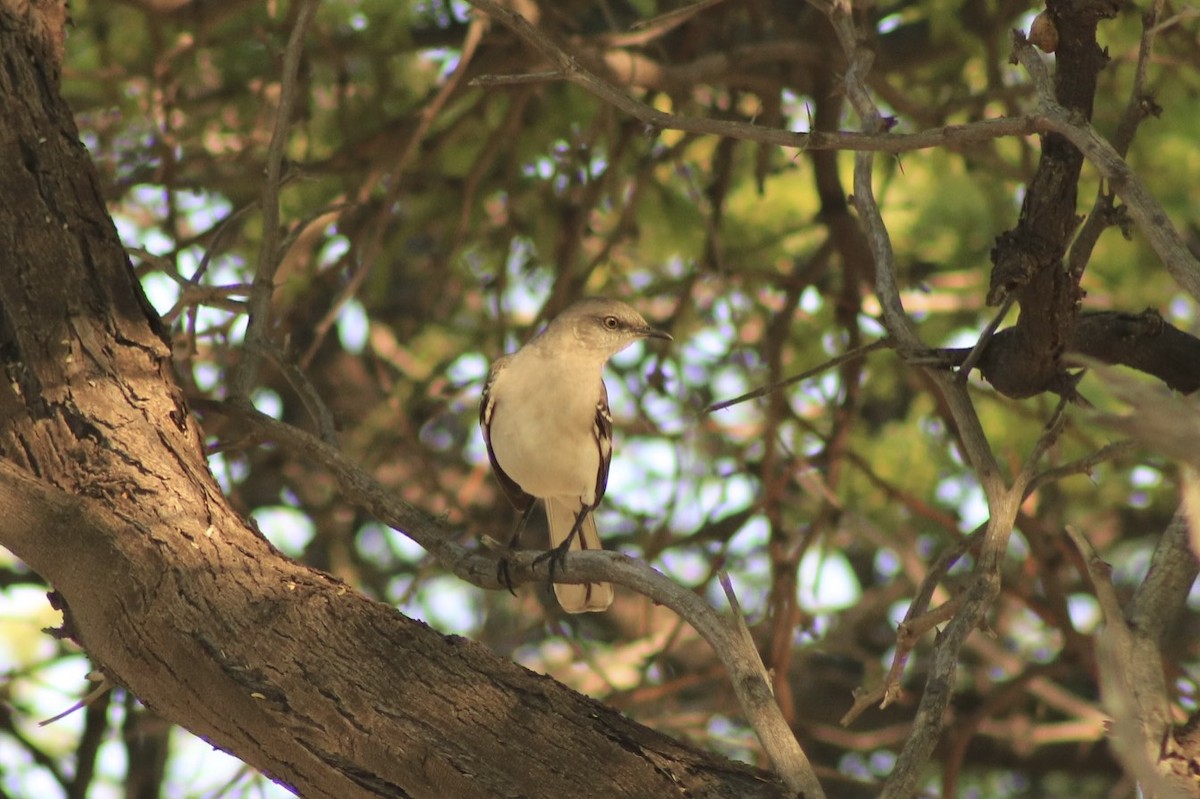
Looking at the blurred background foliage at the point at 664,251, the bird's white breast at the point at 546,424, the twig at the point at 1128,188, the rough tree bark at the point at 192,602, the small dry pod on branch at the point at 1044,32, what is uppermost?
the blurred background foliage at the point at 664,251

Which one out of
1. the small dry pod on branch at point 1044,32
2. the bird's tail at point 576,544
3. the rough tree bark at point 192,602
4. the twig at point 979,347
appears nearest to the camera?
the rough tree bark at point 192,602

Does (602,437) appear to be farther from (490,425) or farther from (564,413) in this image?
(490,425)

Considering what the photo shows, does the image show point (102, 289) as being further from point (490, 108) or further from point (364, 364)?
point (364, 364)

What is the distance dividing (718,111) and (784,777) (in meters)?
3.71

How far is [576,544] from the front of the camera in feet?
17.6

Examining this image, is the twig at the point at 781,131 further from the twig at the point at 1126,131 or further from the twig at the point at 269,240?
the twig at the point at 269,240

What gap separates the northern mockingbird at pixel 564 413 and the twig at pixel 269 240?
1236mm

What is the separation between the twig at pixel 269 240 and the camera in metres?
3.99

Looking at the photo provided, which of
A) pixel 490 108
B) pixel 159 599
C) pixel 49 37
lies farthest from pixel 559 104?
pixel 159 599

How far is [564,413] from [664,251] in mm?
1393

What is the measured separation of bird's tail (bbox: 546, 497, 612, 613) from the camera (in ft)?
15.6

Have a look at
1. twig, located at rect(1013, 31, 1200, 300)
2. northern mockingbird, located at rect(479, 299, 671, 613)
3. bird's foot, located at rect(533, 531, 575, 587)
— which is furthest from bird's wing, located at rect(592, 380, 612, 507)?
twig, located at rect(1013, 31, 1200, 300)

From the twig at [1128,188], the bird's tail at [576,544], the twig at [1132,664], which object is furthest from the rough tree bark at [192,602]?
the bird's tail at [576,544]

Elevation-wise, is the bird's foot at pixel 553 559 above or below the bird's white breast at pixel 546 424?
below
